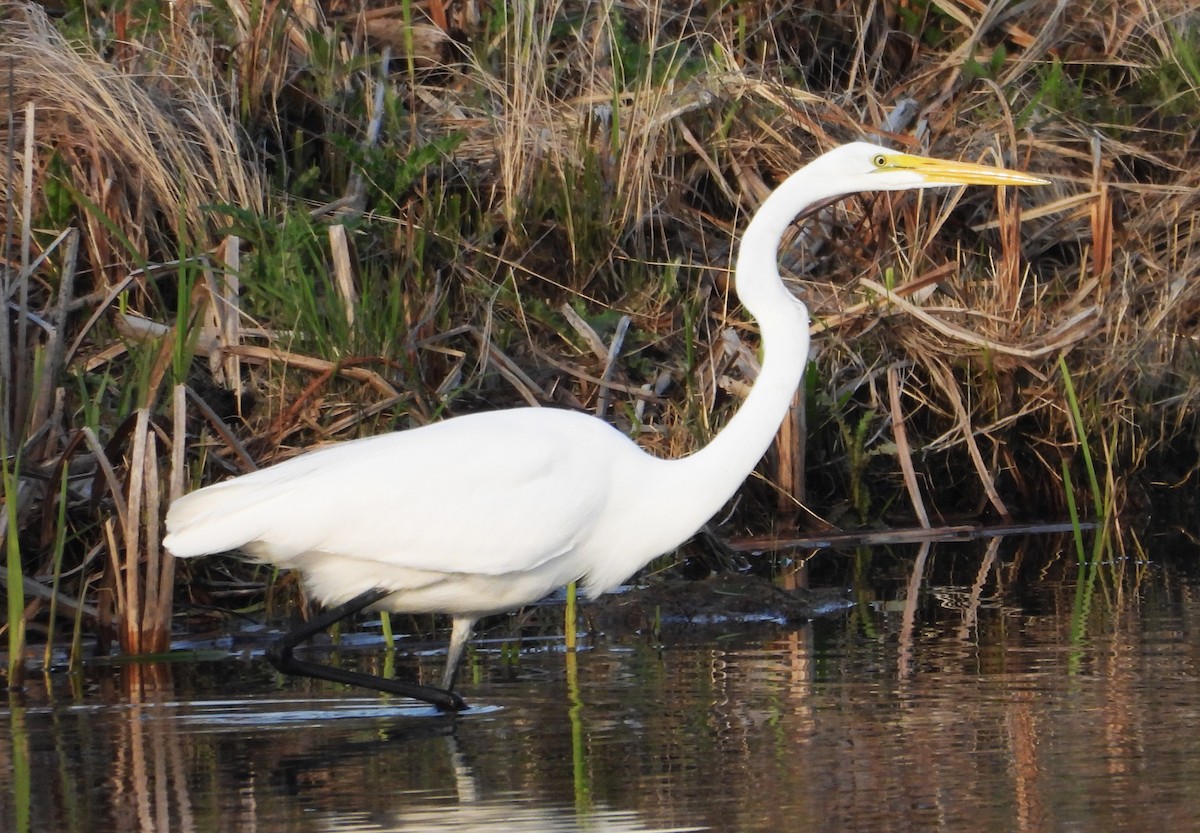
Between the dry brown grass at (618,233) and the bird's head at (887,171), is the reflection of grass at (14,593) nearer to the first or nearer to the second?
the dry brown grass at (618,233)

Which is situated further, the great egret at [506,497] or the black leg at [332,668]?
the black leg at [332,668]

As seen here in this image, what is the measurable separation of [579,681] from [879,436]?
9.46 ft

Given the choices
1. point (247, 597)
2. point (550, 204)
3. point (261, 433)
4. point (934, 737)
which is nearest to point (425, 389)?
point (261, 433)

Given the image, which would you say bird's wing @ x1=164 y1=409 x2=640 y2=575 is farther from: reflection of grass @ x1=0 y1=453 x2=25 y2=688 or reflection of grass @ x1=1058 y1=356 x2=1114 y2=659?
reflection of grass @ x1=1058 y1=356 x2=1114 y2=659

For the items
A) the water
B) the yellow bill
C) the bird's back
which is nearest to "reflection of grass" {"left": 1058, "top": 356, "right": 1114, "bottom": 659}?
the water

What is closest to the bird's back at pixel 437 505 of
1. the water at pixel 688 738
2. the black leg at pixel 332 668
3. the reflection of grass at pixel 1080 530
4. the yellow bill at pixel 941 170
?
the black leg at pixel 332 668

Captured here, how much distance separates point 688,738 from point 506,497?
37.0 inches

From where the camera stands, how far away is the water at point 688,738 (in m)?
3.48

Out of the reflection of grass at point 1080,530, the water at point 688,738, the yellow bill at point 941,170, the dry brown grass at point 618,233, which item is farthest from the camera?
the dry brown grass at point 618,233

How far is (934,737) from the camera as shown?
400 cm

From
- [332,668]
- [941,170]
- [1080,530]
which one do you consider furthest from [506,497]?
[1080,530]

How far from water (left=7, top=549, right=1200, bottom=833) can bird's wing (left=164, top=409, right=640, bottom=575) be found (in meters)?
0.43

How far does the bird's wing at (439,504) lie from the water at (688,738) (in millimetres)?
426

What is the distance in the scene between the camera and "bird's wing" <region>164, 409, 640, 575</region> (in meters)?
4.68
